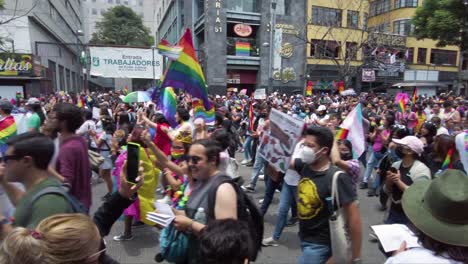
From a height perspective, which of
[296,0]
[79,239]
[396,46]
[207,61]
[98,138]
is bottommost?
[98,138]

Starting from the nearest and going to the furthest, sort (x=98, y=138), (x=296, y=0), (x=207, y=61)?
(x=98, y=138) < (x=207, y=61) < (x=296, y=0)

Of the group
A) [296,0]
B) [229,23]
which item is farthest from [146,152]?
[296,0]

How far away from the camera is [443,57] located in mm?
41000

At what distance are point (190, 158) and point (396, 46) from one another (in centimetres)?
3965

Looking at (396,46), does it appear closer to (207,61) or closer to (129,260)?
(207,61)

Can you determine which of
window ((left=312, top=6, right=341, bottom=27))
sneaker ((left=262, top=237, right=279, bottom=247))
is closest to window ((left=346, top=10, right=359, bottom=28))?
window ((left=312, top=6, right=341, bottom=27))

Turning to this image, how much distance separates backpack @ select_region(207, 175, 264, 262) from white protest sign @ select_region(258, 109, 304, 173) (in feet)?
4.74

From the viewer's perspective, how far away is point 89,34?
71750mm

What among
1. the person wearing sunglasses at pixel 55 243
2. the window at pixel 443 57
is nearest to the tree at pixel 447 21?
the window at pixel 443 57

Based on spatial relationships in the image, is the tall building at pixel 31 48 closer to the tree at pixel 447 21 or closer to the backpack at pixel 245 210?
the backpack at pixel 245 210

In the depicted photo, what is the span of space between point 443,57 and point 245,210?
47753 mm

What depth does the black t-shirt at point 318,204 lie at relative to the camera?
2.46 metres

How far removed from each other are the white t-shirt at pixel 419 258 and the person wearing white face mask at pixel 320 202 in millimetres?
949

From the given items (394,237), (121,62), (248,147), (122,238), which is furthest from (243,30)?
(394,237)
